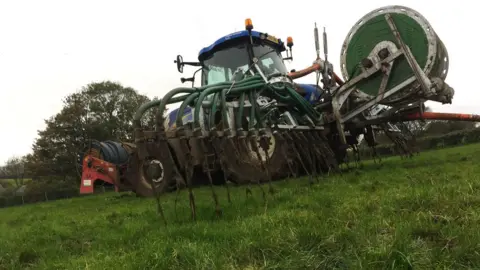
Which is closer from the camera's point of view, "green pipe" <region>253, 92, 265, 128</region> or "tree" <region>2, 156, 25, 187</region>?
"green pipe" <region>253, 92, 265, 128</region>

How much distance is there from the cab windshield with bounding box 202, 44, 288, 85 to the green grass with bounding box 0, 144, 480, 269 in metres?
3.81

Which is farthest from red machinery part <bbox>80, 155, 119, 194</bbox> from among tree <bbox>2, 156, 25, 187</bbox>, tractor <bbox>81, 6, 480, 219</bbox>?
tree <bbox>2, 156, 25, 187</bbox>

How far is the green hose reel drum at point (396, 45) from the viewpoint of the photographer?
6.10m

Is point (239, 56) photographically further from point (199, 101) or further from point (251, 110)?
point (199, 101)

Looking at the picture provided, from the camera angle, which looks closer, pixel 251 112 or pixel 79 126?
pixel 251 112

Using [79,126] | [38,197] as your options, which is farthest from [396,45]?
[79,126]

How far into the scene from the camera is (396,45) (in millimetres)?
6438

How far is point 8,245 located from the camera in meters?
3.81

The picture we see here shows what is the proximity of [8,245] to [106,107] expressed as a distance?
102ft

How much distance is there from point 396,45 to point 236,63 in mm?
2925

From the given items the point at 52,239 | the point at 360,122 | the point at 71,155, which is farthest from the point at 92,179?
the point at 71,155

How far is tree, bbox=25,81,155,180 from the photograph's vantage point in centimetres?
2978

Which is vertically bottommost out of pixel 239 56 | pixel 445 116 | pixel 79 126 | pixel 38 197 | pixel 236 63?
pixel 38 197

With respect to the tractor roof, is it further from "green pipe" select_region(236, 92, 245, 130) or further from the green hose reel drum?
"green pipe" select_region(236, 92, 245, 130)
